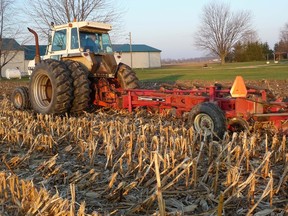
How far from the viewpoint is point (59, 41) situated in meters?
9.52

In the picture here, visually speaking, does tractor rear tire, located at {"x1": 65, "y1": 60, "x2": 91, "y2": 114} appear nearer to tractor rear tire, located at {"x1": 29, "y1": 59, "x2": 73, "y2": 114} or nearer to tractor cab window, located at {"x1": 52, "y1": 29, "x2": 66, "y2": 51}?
tractor rear tire, located at {"x1": 29, "y1": 59, "x2": 73, "y2": 114}

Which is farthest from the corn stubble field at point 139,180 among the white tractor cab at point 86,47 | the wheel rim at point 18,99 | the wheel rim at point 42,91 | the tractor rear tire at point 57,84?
the wheel rim at point 18,99

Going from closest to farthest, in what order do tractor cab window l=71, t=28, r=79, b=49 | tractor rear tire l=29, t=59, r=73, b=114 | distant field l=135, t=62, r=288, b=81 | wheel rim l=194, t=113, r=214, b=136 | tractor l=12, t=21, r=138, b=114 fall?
wheel rim l=194, t=113, r=214, b=136 < tractor rear tire l=29, t=59, r=73, b=114 < tractor l=12, t=21, r=138, b=114 < tractor cab window l=71, t=28, r=79, b=49 < distant field l=135, t=62, r=288, b=81

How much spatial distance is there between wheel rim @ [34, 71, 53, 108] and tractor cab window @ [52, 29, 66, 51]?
3.14 feet

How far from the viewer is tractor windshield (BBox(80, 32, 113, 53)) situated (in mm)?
9305

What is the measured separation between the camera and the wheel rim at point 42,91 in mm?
9008

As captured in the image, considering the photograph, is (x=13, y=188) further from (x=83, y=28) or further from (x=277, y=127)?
(x=83, y=28)

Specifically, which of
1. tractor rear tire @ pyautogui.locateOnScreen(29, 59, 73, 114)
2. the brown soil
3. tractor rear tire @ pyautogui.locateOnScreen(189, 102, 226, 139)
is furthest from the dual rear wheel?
tractor rear tire @ pyautogui.locateOnScreen(189, 102, 226, 139)

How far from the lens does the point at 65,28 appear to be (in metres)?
9.33

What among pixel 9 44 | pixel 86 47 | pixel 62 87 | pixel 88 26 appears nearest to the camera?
pixel 62 87

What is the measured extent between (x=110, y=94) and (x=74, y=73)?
105cm

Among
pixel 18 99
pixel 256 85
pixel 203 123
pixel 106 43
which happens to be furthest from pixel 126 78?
pixel 256 85

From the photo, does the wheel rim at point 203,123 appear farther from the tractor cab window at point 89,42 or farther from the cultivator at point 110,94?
the tractor cab window at point 89,42

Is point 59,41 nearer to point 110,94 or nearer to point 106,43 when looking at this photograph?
point 106,43
